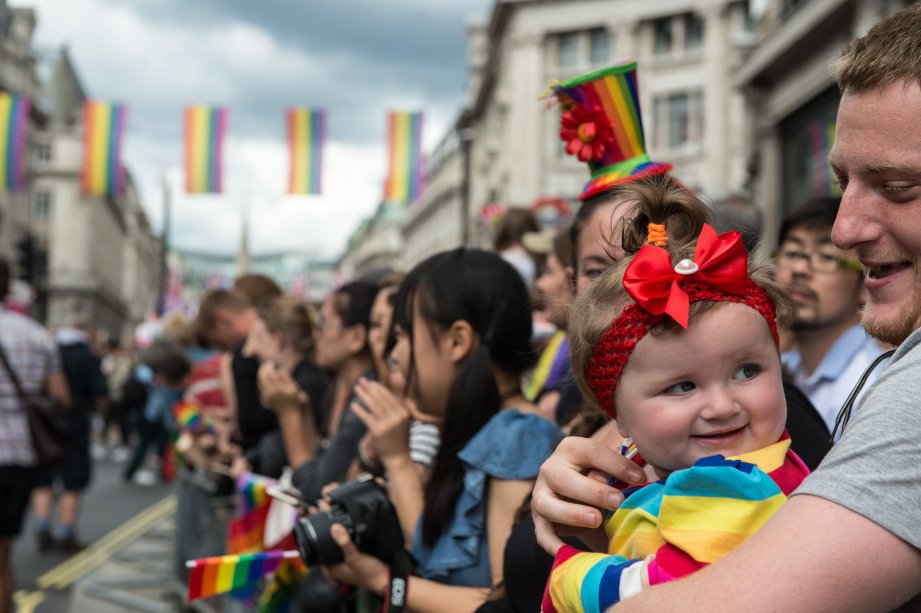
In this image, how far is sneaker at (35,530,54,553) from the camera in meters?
9.88

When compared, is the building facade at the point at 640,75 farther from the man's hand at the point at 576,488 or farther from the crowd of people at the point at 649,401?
the man's hand at the point at 576,488

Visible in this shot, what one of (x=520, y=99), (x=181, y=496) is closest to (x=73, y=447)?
(x=181, y=496)

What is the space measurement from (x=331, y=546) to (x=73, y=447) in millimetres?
8528

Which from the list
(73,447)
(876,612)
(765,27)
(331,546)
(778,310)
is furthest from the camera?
(765,27)

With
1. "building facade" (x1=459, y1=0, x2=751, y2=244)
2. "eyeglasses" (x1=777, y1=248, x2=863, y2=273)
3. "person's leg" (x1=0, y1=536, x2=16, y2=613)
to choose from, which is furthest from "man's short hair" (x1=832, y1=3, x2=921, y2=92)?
"building facade" (x1=459, y1=0, x2=751, y2=244)

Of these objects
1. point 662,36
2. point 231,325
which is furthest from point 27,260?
point 662,36

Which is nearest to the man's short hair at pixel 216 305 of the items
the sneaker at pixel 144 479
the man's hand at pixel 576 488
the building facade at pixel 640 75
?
the man's hand at pixel 576 488

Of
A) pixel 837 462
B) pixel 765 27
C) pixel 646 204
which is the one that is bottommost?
pixel 837 462

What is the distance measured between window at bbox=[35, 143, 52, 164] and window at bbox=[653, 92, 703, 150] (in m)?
54.7

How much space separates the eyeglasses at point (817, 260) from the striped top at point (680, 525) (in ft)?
8.96

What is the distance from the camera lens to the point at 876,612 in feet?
4.18

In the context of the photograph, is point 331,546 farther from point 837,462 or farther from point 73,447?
point 73,447

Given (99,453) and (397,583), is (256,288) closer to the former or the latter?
(397,583)

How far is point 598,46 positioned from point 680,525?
140 ft
